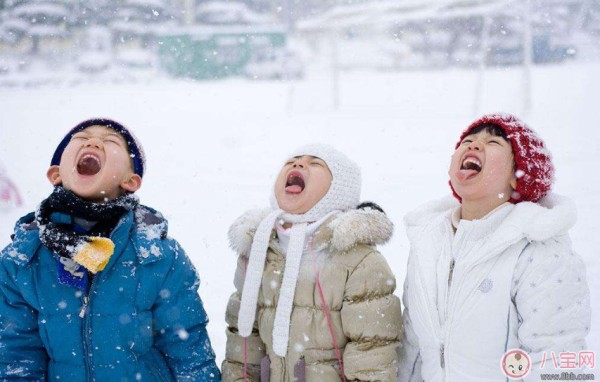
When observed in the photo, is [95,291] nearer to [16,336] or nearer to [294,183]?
[16,336]

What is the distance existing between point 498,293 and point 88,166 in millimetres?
1680

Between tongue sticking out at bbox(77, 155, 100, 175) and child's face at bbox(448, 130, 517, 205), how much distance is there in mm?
1450

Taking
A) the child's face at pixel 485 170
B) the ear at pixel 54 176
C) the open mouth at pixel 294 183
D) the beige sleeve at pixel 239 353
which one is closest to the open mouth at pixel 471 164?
the child's face at pixel 485 170

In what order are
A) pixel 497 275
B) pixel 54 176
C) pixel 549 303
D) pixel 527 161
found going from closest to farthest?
pixel 549 303 < pixel 497 275 < pixel 527 161 < pixel 54 176

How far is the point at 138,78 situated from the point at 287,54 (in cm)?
553

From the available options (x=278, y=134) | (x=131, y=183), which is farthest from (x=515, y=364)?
(x=278, y=134)

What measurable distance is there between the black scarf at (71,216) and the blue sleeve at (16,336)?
20 centimetres

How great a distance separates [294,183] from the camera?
240cm

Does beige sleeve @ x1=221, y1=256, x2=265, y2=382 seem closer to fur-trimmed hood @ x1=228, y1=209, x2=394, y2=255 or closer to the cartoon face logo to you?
fur-trimmed hood @ x1=228, y1=209, x2=394, y2=255

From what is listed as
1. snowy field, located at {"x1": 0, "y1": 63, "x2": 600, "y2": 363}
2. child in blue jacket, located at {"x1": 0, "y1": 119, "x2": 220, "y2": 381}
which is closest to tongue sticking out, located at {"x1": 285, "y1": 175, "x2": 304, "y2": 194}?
child in blue jacket, located at {"x1": 0, "y1": 119, "x2": 220, "y2": 381}

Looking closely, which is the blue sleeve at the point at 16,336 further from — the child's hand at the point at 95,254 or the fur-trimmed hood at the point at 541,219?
the fur-trimmed hood at the point at 541,219

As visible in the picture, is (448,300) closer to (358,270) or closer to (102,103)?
(358,270)

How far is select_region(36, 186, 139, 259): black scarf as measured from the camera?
2.03 metres

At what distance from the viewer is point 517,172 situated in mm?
2223
